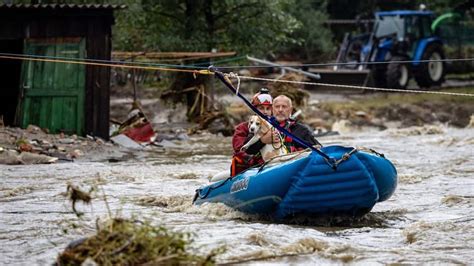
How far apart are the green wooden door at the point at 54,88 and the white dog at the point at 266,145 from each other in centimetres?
1020

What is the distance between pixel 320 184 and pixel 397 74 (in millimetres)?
→ 20897

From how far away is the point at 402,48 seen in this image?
30422mm

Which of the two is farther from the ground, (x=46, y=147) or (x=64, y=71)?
(x=64, y=71)

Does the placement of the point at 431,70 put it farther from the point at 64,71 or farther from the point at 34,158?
the point at 34,158

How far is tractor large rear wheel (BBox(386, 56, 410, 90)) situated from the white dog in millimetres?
19894

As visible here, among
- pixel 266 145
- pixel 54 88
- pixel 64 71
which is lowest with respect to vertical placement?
pixel 54 88

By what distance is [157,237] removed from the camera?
6039 millimetres

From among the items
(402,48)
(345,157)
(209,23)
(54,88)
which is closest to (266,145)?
(345,157)

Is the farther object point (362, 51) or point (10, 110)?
point (362, 51)

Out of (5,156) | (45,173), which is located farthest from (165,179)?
(5,156)

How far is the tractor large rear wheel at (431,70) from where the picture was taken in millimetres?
30453

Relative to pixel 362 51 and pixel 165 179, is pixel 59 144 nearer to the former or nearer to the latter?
pixel 165 179

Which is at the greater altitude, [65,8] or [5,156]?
[65,8]

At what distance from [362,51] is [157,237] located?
25.1 meters
